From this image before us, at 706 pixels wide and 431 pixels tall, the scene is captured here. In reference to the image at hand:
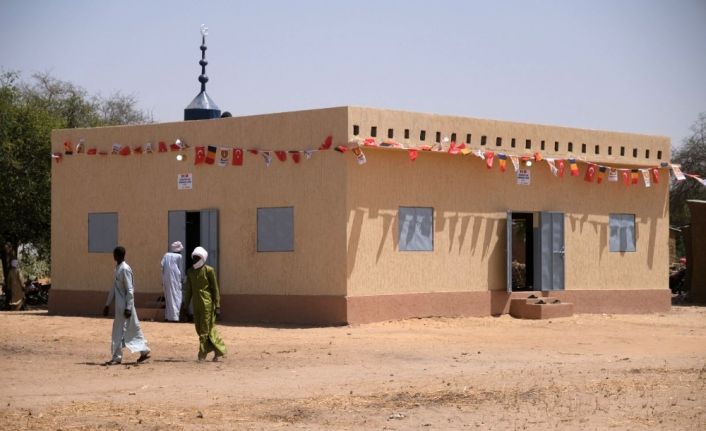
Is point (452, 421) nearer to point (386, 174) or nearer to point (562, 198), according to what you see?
point (386, 174)

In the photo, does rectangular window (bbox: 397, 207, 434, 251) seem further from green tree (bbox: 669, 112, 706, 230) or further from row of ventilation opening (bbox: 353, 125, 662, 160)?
green tree (bbox: 669, 112, 706, 230)

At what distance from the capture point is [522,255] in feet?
109

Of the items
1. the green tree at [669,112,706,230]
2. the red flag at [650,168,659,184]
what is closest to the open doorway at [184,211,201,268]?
the red flag at [650,168,659,184]

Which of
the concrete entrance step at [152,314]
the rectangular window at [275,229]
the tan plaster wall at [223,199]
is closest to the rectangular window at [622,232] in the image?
the tan plaster wall at [223,199]

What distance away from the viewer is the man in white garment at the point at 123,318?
47.9 ft

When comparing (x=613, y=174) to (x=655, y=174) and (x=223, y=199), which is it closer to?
(x=655, y=174)

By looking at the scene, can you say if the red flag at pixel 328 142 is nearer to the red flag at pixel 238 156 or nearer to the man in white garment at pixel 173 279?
the red flag at pixel 238 156

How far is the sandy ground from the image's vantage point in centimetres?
1020

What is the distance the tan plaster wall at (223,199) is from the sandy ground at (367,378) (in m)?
1.30

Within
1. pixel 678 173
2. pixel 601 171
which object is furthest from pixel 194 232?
pixel 678 173

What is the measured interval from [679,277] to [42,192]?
1710 cm

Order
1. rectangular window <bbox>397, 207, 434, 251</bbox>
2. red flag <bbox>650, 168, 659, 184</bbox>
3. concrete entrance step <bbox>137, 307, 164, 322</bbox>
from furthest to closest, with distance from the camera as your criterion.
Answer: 1. red flag <bbox>650, 168, 659, 184</bbox>
2. concrete entrance step <bbox>137, 307, 164, 322</bbox>
3. rectangular window <bbox>397, 207, 434, 251</bbox>

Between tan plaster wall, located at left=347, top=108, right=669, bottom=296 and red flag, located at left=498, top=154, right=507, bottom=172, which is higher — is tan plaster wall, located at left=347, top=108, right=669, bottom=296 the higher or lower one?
the lower one

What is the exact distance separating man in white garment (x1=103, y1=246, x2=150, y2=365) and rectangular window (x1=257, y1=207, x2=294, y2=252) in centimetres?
572
